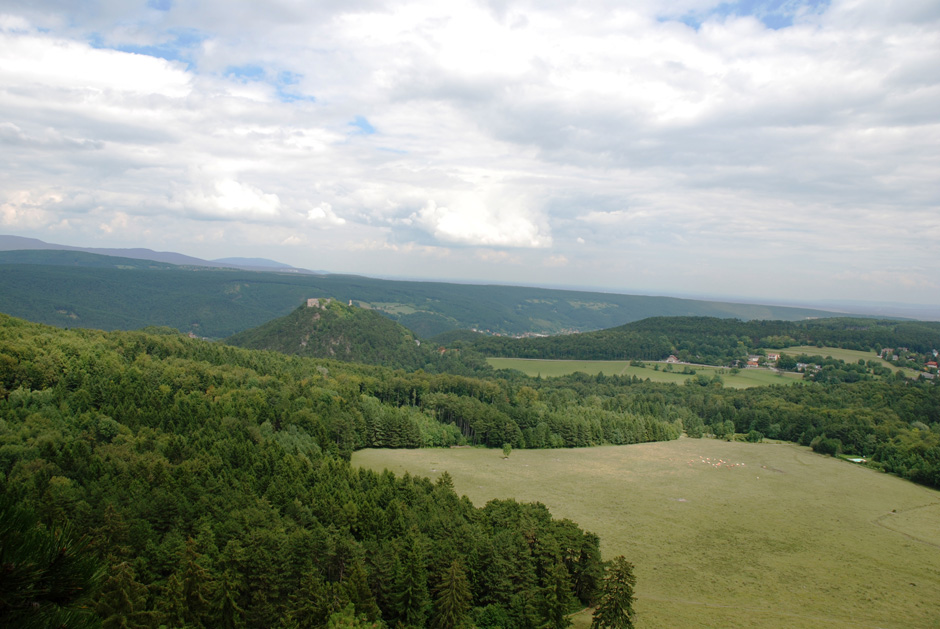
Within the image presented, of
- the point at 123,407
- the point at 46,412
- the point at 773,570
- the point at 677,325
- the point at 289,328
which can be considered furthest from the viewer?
the point at 677,325

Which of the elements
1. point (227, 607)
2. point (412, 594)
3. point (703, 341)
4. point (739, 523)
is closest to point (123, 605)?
point (227, 607)

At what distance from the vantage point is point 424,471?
65438 millimetres

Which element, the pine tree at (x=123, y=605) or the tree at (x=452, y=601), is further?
the tree at (x=452, y=601)

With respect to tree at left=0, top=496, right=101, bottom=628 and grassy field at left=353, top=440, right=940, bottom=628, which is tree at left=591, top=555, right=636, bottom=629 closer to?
grassy field at left=353, top=440, right=940, bottom=628

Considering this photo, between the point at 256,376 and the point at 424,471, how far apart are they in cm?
3507

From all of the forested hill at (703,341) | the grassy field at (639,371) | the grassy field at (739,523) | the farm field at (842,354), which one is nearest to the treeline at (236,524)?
the grassy field at (739,523)

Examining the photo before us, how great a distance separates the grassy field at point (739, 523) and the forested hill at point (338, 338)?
91592 mm

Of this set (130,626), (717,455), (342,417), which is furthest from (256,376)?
(717,455)

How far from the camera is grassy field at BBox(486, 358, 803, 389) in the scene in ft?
442

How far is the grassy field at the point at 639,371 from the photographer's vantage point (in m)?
135

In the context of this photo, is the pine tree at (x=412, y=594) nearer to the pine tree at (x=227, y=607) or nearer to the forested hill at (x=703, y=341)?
the pine tree at (x=227, y=607)

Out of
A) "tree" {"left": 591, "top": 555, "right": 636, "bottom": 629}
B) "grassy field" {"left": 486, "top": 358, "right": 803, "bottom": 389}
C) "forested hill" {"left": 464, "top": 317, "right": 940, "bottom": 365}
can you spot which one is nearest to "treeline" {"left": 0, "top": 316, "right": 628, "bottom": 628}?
"tree" {"left": 591, "top": 555, "right": 636, "bottom": 629}

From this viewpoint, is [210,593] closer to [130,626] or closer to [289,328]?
[130,626]

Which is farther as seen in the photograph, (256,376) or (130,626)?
(256,376)
